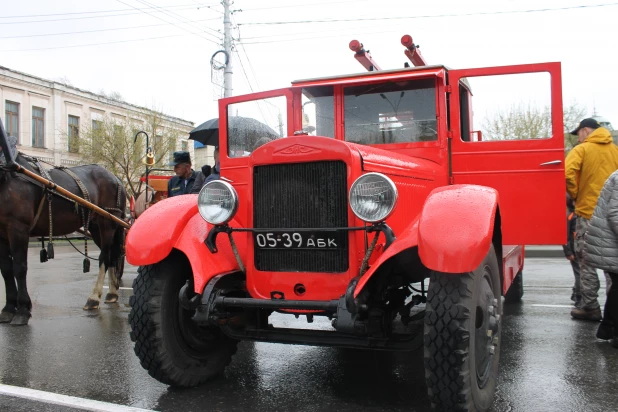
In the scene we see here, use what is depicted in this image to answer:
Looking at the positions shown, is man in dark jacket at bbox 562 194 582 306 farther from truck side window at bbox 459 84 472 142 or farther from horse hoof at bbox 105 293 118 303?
horse hoof at bbox 105 293 118 303

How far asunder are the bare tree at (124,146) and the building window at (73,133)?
34 centimetres

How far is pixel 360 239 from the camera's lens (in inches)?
144

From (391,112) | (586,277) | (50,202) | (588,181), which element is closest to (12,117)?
(50,202)

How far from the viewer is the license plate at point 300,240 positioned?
3.68 meters

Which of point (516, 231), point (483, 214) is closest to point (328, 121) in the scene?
point (516, 231)

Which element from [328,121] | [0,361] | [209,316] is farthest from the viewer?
[328,121]

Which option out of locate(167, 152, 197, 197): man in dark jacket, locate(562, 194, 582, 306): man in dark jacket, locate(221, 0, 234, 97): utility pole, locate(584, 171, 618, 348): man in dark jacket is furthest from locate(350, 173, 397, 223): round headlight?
locate(221, 0, 234, 97): utility pole

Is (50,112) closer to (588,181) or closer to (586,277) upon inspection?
(588,181)

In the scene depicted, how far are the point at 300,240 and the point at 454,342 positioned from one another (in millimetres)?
1189

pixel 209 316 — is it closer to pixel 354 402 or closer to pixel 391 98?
pixel 354 402

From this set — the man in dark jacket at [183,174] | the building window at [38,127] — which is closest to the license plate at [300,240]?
the man in dark jacket at [183,174]

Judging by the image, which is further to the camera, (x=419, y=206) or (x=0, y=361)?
(x=0, y=361)

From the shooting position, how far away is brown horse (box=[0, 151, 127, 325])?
653cm

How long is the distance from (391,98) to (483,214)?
209 cm
